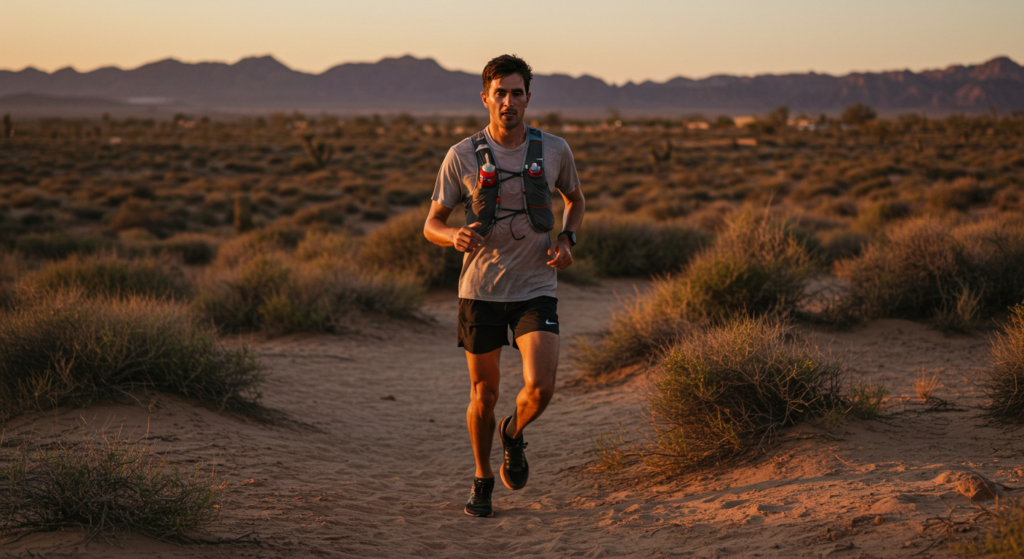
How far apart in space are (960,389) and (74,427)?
6332 mm

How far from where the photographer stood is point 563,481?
5.14 metres

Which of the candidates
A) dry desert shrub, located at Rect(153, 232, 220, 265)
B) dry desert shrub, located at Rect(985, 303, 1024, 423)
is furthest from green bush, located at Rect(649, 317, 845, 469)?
dry desert shrub, located at Rect(153, 232, 220, 265)

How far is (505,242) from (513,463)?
1.27 m

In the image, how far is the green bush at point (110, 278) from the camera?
374 inches

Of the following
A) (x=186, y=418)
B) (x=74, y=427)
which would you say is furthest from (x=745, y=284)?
(x=74, y=427)

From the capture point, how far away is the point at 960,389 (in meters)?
5.87

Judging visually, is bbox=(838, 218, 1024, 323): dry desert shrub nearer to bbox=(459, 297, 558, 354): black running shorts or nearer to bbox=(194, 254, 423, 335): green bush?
bbox=(459, 297, 558, 354): black running shorts

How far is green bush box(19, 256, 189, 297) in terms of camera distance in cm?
951

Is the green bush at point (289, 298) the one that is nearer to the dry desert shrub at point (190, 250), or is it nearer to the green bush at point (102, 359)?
the green bush at point (102, 359)

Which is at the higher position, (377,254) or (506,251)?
(506,251)

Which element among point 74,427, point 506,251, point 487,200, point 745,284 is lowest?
point 74,427

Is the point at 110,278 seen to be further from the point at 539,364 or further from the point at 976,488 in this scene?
the point at 976,488

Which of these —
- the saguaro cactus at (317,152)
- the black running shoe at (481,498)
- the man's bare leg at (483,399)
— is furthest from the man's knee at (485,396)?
the saguaro cactus at (317,152)

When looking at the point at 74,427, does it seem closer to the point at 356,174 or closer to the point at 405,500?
the point at 405,500
